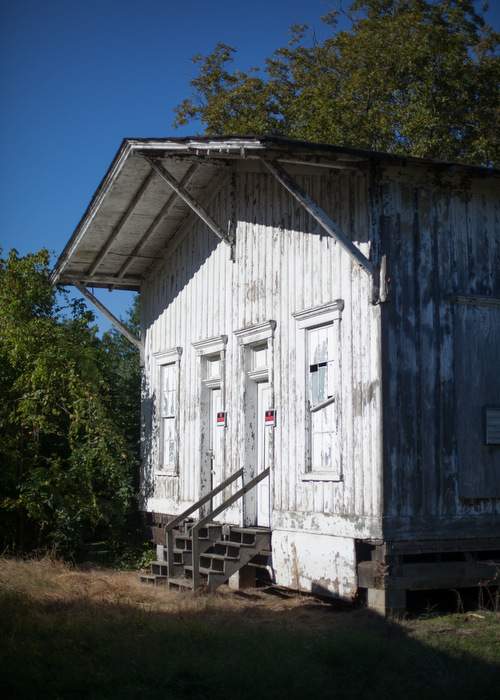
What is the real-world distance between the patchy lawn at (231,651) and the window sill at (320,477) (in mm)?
1573

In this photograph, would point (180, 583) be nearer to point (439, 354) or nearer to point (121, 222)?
point (439, 354)

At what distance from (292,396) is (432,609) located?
11.0 ft

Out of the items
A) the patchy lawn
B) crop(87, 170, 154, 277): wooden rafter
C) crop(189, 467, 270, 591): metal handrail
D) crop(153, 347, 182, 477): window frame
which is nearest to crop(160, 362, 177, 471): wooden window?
crop(153, 347, 182, 477): window frame

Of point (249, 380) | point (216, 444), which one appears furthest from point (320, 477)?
point (216, 444)

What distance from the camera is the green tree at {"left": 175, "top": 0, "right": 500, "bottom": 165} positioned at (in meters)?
22.4

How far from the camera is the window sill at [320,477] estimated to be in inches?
449

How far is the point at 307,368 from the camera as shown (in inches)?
488

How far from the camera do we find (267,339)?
13.5 m

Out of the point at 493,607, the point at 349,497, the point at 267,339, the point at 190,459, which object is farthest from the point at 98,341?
the point at 493,607

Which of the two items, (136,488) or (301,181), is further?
(136,488)

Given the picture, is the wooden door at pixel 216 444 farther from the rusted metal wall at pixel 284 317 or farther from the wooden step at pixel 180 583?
the wooden step at pixel 180 583

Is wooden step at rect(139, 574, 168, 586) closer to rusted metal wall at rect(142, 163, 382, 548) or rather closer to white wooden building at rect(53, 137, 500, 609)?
white wooden building at rect(53, 137, 500, 609)

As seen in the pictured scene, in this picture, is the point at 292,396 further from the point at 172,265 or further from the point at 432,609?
the point at 172,265

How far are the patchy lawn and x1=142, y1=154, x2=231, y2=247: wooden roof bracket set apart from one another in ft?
19.3
